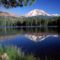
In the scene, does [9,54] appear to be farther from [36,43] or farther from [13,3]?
[36,43]

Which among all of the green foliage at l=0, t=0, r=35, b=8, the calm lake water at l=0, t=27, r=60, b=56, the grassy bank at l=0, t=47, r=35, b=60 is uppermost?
the green foliage at l=0, t=0, r=35, b=8

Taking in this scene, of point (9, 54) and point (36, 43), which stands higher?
point (9, 54)

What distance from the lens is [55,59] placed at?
10.8 m

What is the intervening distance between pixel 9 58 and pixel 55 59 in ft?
11.9

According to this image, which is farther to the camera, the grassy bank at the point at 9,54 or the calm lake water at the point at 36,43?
the calm lake water at the point at 36,43

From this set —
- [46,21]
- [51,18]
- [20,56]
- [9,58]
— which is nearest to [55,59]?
[20,56]

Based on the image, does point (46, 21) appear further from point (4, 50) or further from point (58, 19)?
point (4, 50)

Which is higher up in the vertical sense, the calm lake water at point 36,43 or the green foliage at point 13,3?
the green foliage at point 13,3

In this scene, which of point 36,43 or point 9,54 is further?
A: point 36,43

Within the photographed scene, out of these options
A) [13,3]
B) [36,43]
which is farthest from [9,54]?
[36,43]

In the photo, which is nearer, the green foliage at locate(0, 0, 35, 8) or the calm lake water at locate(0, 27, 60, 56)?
the green foliage at locate(0, 0, 35, 8)

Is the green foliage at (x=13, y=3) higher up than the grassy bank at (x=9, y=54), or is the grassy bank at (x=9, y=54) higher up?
the green foliage at (x=13, y=3)

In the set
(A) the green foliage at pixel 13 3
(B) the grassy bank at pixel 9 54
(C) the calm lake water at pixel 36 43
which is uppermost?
(A) the green foliage at pixel 13 3

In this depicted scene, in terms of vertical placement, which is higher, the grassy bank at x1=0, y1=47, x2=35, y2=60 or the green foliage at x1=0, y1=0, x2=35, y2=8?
the green foliage at x1=0, y1=0, x2=35, y2=8
